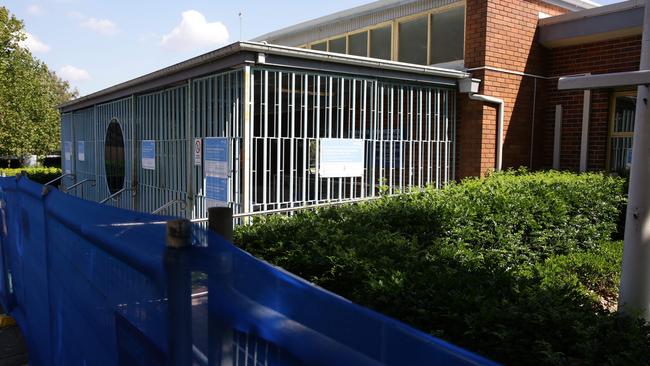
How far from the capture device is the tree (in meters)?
20.3

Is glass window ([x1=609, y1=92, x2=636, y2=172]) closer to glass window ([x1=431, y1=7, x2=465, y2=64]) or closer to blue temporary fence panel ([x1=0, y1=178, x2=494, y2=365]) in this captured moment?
glass window ([x1=431, y1=7, x2=465, y2=64])

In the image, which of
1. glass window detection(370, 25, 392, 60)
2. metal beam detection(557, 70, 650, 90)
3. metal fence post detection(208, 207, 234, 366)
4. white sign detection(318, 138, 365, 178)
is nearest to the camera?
metal fence post detection(208, 207, 234, 366)

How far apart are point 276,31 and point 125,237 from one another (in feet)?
47.0

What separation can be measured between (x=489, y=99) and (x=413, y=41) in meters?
2.56

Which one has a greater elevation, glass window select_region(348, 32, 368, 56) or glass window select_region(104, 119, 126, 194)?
glass window select_region(348, 32, 368, 56)

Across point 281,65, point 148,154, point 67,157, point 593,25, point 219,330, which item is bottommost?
point 67,157

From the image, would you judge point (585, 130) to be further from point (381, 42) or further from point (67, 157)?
point (67, 157)

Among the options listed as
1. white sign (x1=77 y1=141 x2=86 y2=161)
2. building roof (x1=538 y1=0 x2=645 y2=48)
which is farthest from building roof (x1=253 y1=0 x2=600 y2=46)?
white sign (x1=77 y1=141 x2=86 y2=161)

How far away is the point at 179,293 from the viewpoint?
1.54 m

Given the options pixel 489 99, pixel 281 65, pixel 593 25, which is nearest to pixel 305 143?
pixel 281 65

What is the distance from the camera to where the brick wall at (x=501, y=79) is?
29.5ft

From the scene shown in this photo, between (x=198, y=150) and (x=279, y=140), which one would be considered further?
(x=198, y=150)

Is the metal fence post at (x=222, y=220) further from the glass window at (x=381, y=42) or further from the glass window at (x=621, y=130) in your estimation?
the glass window at (x=381, y=42)

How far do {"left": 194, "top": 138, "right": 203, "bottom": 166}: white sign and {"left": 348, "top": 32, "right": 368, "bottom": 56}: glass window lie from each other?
539cm
